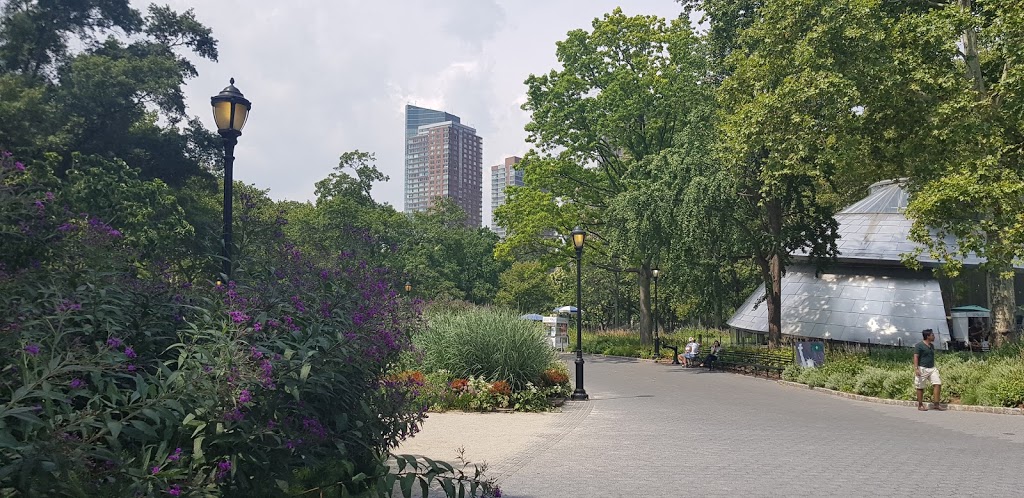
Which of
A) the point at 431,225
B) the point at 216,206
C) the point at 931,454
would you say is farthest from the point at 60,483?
the point at 431,225

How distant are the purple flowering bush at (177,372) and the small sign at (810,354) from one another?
17.8m

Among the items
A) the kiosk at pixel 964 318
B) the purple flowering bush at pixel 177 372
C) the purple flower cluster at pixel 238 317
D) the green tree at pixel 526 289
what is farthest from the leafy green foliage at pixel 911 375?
→ the green tree at pixel 526 289

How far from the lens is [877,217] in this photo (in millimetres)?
32969

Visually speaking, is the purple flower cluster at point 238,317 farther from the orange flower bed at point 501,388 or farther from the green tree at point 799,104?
the green tree at point 799,104

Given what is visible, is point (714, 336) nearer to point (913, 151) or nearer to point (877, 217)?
point (877, 217)

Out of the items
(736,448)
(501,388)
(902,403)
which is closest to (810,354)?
(902,403)

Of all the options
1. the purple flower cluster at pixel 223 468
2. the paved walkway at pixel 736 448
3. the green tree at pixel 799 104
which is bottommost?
the paved walkway at pixel 736 448

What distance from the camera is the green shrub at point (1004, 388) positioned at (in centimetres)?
1384

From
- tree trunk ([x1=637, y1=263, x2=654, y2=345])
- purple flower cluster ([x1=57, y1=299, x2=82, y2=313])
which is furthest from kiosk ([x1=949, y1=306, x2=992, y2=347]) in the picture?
purple flower cluster ([x1=57, y1=299, x2=82, y2=313])

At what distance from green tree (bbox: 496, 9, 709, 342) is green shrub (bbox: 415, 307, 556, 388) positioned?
54.7ft

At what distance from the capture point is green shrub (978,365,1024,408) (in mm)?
13844

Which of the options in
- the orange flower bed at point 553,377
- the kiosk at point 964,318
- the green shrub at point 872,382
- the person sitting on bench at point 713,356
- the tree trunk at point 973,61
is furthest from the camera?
the kiosk at point 964,318

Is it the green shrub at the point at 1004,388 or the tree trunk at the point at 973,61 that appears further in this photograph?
the tree trunk at the point at 973,61

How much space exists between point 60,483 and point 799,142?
20.4 metres
